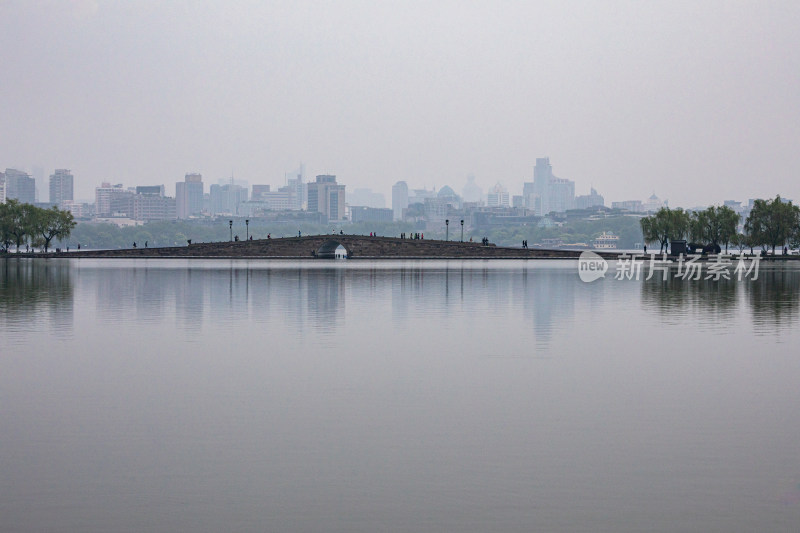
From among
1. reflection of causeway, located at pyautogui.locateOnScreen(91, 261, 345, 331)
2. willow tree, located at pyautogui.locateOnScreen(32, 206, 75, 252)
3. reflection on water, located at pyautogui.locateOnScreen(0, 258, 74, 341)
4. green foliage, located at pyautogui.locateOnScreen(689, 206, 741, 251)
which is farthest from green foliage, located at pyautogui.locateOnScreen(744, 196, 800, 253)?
reflection on water, located at pyautogui.locateOnScreen(0, 258, 74, 341)

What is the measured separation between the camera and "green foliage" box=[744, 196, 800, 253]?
104125mm

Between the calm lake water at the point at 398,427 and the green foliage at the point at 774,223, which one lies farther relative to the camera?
the green foliage at the point at 774,223

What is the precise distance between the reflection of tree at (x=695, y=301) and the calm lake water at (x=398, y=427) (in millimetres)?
2807

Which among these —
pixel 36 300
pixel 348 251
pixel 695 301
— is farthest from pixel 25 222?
pixel 695 301

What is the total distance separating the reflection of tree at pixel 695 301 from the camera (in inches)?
1069

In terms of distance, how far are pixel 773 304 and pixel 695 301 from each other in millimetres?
2938

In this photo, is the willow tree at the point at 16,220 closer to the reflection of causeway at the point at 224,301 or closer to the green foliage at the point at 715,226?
the reflection of causeway at the point at 224,301

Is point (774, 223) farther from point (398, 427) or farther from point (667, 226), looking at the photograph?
point (398, 427)

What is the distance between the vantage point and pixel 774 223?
4129 inches

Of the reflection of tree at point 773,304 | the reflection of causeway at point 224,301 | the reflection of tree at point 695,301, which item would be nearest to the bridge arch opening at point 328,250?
the reflection of causeway at point 224,301

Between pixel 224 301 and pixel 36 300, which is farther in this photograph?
pixel 36 300

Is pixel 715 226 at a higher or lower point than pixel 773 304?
higher

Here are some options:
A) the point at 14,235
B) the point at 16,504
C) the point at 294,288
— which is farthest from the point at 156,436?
the point at 14,235

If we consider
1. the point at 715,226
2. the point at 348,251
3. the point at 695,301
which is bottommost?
the point at 695,301
